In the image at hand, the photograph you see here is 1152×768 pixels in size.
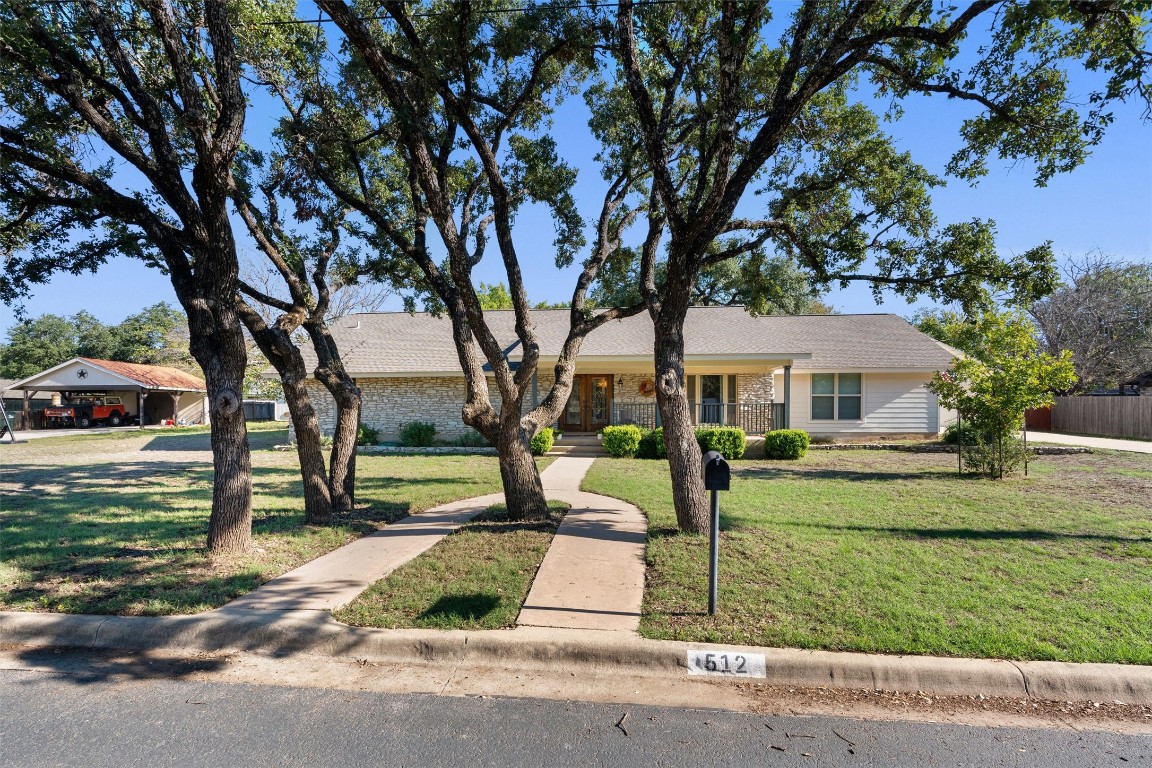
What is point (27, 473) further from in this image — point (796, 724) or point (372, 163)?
point (796, 724)

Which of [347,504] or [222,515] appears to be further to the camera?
[347,504]

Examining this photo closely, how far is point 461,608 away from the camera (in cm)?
487

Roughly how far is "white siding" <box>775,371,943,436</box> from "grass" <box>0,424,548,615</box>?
10953 mm

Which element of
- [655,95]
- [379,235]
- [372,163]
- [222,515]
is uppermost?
[655,95]

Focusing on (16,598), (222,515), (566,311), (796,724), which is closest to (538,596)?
(796,724)

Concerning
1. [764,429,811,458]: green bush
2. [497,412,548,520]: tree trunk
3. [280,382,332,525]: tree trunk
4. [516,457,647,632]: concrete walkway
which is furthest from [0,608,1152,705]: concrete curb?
[764,429,811,458]: green bush

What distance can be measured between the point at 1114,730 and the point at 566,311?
19472 millimetres

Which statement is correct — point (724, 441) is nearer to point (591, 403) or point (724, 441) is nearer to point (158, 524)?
point (591, 403)

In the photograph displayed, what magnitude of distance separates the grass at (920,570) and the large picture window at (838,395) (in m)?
8.43

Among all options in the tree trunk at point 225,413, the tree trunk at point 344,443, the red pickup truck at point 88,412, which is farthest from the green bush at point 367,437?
the red pickup truck at point 88,412

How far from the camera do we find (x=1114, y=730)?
11.1 feet

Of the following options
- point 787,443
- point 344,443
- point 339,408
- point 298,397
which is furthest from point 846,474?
point 298,397

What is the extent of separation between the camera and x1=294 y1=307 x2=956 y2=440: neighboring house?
1808 cm

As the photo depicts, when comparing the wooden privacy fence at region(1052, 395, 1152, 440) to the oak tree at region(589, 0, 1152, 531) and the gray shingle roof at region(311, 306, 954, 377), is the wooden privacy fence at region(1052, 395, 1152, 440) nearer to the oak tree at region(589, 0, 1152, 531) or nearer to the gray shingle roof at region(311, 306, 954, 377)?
the gray shingle roof at region(311, 306, 954, 377)
